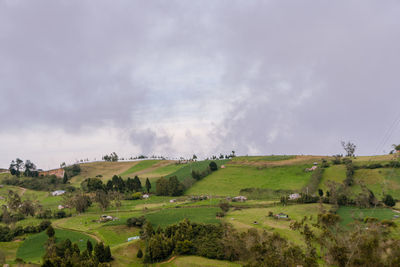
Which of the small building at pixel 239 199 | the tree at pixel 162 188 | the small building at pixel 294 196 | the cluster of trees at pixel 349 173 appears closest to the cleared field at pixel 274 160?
the cluster of trees at pixel 349 173

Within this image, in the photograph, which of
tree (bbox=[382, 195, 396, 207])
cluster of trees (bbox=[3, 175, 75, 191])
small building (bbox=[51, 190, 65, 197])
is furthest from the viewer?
cluster of trees (bbox=[3, 175, 75, 191])

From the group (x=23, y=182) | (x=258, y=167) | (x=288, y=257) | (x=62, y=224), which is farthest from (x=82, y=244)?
(x=23, y=182)

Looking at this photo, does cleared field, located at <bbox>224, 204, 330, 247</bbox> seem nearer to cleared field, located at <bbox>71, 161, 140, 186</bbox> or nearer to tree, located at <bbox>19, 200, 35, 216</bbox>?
tree, located at <bbox>19, 200, 35, 216</bbox>

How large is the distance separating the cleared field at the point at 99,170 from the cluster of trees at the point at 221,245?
114 meters

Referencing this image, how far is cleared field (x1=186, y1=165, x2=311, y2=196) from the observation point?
367 feet

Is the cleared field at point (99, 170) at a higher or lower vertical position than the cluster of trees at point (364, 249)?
higher

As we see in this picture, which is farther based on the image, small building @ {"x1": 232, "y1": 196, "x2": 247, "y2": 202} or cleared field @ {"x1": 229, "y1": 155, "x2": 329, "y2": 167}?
cleared field @ {"x1": 229, "y1": 155, "x2": 329, "y2": 167}

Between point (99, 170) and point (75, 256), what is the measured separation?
14329 centimetres

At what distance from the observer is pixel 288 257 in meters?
41.4

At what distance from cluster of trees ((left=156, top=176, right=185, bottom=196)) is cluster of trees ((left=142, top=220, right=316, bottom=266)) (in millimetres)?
55891

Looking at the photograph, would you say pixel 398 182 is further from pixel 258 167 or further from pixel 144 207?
pixel 144 207

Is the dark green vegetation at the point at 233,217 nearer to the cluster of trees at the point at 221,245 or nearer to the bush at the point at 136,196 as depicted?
the cluster of trees at the point at 221,245

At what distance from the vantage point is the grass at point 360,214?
63.8 m

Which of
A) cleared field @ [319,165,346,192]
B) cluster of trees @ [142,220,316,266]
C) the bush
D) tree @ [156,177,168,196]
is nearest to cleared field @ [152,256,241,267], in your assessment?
cluster of trees @ [142,220,316,266]
